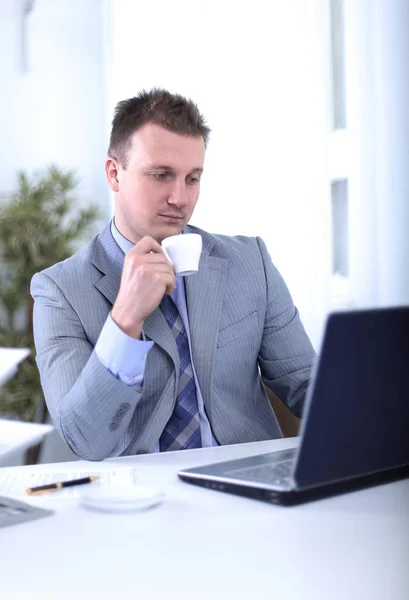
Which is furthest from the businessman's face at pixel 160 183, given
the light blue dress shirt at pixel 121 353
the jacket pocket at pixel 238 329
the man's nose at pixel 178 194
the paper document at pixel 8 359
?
the paper document at pixel 8 359

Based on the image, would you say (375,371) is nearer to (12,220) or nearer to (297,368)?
(297,368)

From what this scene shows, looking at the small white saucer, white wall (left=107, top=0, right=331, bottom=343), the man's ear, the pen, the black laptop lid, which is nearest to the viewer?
the black laptop lid

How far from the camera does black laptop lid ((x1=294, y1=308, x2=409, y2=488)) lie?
95 cm

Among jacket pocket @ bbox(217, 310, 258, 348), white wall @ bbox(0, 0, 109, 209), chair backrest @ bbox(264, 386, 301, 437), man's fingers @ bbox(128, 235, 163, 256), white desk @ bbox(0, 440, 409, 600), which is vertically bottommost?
chair backrest @ bbox(264, 386, 301, 437)

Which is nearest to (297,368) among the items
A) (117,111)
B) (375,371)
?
(117,111)

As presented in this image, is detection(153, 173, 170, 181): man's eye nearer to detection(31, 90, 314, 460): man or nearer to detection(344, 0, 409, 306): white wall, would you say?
detection(31, 90, 314, 460): man

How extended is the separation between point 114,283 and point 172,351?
0.69ft

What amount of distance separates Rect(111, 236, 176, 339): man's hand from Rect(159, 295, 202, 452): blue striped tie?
0.75ft

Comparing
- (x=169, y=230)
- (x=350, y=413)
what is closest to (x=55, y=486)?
(x=350, y=413)

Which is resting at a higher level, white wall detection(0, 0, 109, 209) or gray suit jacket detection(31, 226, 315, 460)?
white wall detection(0, 0, 109, 209)

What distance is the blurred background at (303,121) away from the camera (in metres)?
2.19

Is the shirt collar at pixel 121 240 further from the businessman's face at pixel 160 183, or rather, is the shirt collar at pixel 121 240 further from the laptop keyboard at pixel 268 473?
the laptop keyboard at pixel 268 473

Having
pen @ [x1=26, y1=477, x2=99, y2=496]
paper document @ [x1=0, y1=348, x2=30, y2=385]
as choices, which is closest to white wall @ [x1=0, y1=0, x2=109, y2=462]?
paper document @ [x1=0, y1=348, x2=30, y2=385]

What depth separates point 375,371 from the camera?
1.01 m
